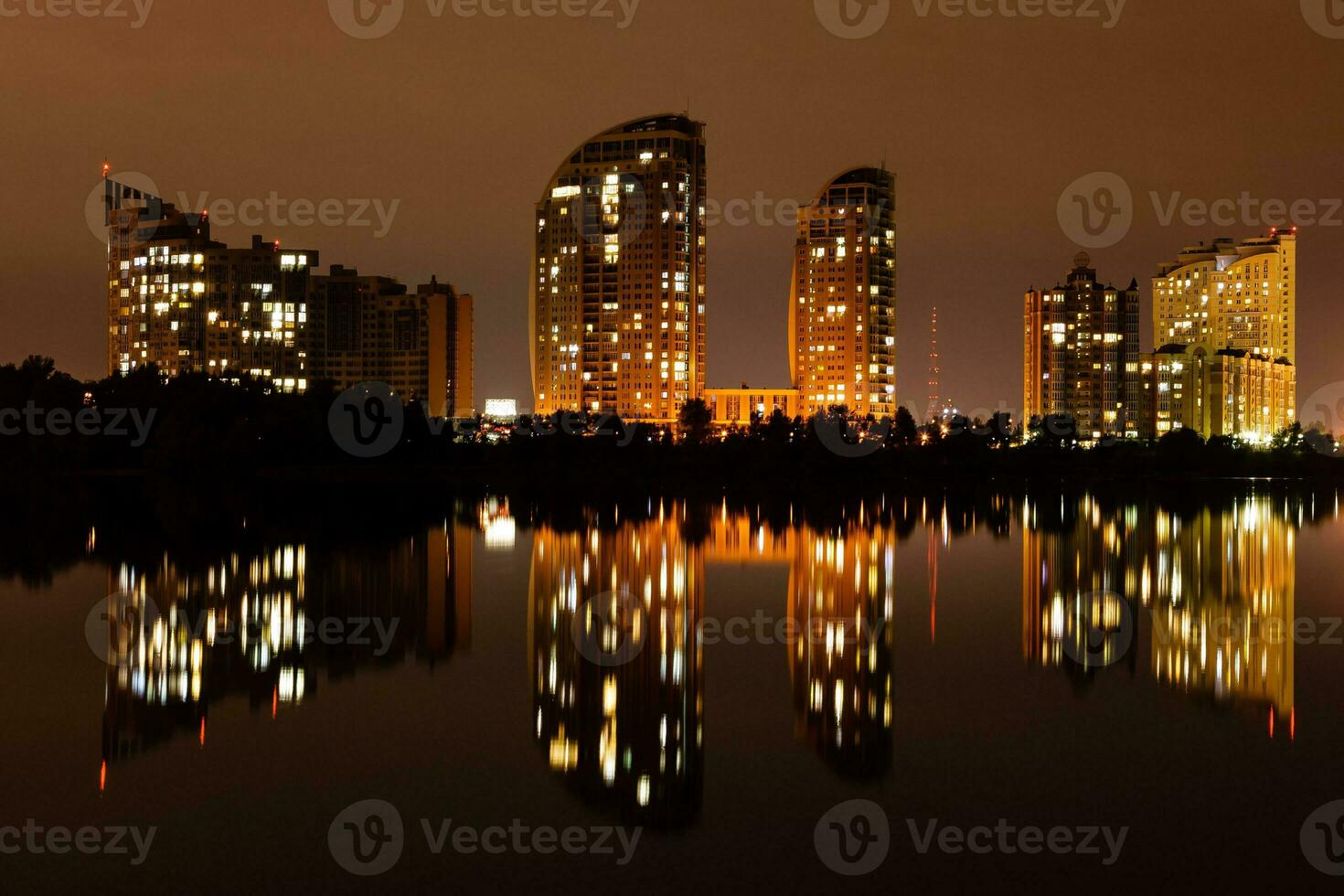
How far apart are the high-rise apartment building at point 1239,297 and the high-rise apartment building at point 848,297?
191 ft

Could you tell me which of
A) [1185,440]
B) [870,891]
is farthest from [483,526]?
[1185,440]

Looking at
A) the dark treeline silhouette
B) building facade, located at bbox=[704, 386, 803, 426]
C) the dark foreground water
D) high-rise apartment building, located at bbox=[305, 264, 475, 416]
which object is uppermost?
high-rise apartment building, located at bbox=[305, 264, 475, 416]

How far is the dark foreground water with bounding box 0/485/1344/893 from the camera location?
33.3ft

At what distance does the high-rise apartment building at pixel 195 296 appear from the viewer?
448 feet

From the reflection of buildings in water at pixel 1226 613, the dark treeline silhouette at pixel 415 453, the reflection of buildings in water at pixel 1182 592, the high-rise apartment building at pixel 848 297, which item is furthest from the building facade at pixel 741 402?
the reflection of buildings in water at pixel 1226 613

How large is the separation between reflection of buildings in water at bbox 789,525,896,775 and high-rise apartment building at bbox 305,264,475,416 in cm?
12649

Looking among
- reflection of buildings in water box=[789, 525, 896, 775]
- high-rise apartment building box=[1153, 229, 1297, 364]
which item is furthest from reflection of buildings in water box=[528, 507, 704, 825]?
high-rise apartment building box=[1153, 229, 1297, 364]

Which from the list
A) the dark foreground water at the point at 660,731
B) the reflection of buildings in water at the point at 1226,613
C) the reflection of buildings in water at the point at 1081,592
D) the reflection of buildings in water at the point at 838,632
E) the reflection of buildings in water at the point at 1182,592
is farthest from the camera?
the reflection of buildings in water at the point at 1081,592

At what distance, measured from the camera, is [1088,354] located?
161 m

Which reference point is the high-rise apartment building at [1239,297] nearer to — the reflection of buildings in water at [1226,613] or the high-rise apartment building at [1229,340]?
the high-rise apartment building at [1229,340]

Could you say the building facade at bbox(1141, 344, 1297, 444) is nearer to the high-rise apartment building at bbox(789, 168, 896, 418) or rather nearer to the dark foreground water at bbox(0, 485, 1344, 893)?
the high-rise apartment building at bbox(789, 168, 896, 418)

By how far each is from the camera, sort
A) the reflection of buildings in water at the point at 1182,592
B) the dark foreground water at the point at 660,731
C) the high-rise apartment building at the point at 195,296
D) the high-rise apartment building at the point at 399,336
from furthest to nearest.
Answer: the high-rise apartment building at the point at 399,336 < the high-rise apartment building at the point at 195,296 < the reflection of buildings in water at the point at 1182,592 < the dark foreground water at the point at 660,731

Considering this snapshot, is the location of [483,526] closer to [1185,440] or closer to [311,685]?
[311,685]

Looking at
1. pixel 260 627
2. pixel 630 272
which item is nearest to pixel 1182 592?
pixel 260 627
